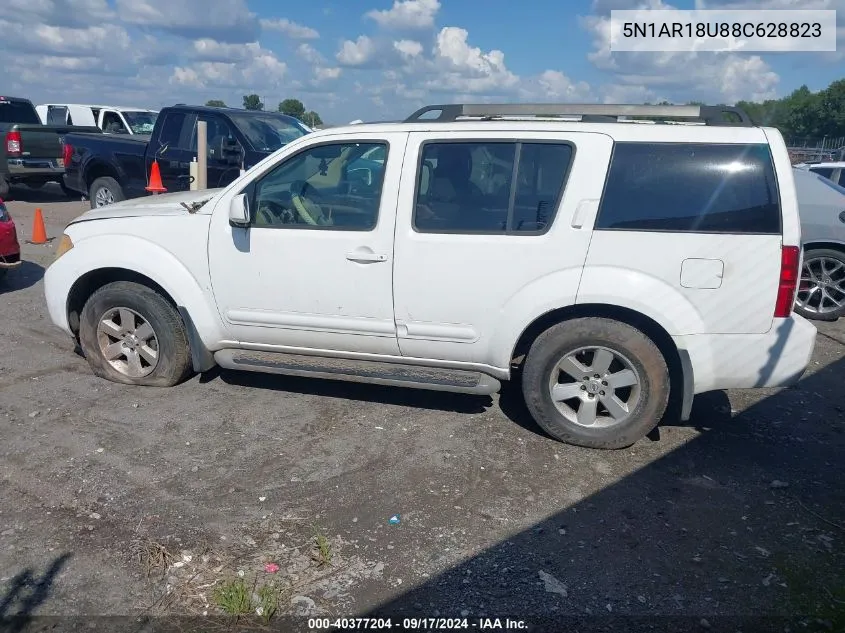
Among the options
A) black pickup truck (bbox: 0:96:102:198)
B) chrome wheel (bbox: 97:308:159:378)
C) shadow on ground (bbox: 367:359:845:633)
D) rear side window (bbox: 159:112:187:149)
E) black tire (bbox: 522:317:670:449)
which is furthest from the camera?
black pickup truck (bbox: 0:96:102:198)

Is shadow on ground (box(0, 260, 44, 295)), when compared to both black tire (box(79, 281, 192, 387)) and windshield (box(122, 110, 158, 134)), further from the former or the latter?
windshield (box(122, 110, 158, 134))

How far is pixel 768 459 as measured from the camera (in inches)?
183

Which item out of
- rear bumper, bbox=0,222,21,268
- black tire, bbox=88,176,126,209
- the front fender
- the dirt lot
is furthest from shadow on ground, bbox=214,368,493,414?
black tire, bbox=88,176,126,209

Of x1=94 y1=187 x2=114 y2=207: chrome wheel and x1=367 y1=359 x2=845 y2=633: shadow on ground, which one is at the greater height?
x1=94 y1=187 x2=114 y2=207: chrome wheel

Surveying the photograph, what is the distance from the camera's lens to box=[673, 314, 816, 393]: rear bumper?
170 inches

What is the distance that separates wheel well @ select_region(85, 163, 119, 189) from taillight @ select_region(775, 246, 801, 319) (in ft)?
36.2

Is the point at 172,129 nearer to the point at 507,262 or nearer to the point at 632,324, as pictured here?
the point at 507,262

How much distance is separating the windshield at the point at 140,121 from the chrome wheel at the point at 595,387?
16.4m

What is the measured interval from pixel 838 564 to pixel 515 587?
5.12ft

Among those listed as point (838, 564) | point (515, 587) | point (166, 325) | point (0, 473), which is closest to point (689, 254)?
point (838, 564)

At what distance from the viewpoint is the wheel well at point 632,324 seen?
14.7ft

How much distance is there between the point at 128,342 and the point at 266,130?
650cm

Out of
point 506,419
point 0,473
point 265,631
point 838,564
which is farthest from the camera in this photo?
point 506,419

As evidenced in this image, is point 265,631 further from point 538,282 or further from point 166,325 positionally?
point 166,325
